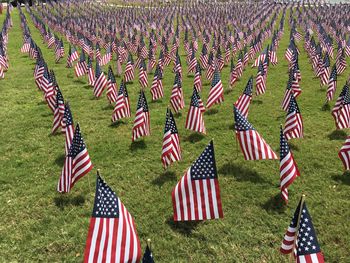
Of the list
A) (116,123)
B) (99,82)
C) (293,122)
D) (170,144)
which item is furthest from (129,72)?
(293,122)

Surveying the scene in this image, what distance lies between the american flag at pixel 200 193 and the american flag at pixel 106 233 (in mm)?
2192

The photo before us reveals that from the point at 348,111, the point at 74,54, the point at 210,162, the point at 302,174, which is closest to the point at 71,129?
the point at 210,162

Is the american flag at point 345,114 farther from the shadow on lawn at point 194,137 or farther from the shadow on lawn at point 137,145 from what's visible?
the shadow on lawn at point 137,145

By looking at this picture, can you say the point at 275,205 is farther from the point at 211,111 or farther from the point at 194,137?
the point at 211,111

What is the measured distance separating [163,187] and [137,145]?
3356 mm

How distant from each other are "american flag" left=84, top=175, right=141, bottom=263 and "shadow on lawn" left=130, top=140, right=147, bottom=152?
6.86m

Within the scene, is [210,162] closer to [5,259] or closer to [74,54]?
[5,259]

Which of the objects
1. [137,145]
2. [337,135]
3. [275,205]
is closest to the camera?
[275,205]

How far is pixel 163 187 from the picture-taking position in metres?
11.1

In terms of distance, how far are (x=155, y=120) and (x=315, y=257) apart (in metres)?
11.6

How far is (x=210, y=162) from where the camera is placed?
8391 millimetres

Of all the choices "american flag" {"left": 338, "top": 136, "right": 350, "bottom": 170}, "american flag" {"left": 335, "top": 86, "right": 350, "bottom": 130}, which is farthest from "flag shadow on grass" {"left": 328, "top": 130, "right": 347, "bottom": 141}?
"american flag" {"left": 338, "top": 136, "right": 350, "bottom": 170}

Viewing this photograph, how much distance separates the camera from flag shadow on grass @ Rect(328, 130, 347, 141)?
1405 cm

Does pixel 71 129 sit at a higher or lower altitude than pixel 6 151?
higher
